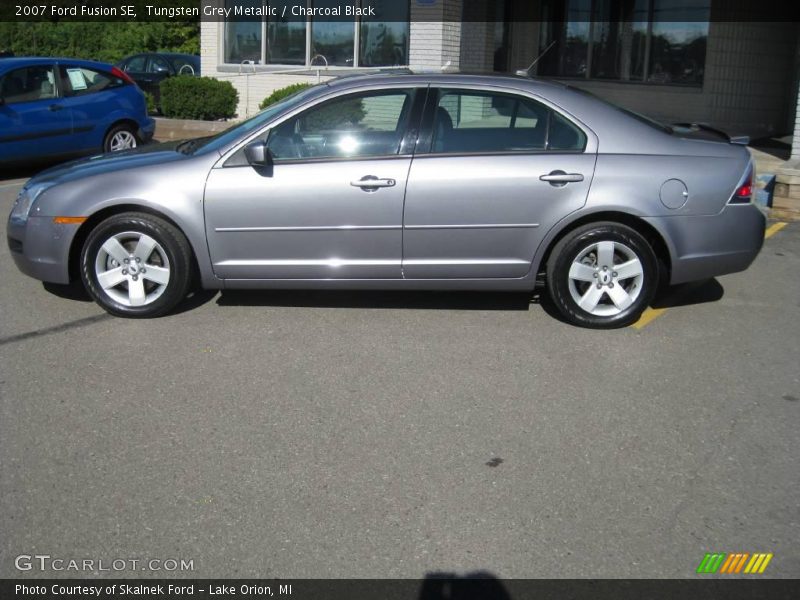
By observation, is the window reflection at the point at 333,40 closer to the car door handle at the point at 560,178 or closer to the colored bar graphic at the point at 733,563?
the car door handle at the point at 560,178

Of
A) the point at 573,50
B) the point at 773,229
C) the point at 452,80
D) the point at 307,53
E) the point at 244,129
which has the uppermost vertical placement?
the point at 573,50

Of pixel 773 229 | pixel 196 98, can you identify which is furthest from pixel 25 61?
pixel 773 229

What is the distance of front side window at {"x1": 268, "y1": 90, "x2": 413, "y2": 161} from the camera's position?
6.11m

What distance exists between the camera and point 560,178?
5.95 metres

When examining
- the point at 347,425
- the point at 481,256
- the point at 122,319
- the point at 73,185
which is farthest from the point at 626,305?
the point at 73,185

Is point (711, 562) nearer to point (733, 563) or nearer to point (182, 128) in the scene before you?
point (733, 563)

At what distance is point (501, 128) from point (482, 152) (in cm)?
26

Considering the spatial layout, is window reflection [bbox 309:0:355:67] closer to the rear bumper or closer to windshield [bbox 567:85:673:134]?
windshield [bbox 567:85:673:134]

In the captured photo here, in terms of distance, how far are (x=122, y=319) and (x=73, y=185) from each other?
0.95m

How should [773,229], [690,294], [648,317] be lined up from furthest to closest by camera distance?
1. [773,229]
2. [690,294]
3. [648,317]

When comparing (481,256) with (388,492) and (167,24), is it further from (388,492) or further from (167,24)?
(167,24)

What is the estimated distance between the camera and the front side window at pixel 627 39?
1577 centimetres
